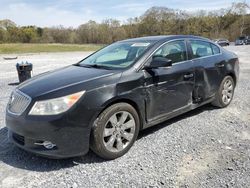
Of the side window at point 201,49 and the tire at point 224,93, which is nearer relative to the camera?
the side window at point 201,49

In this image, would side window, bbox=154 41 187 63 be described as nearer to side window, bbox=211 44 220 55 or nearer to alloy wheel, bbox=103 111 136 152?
side window, bbox=211 44 220 55

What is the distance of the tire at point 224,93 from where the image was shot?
18.3 ft

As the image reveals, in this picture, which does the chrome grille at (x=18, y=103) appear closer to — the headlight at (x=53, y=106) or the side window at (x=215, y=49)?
the headlight at (x=53, y=106)

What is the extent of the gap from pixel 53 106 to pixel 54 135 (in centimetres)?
34

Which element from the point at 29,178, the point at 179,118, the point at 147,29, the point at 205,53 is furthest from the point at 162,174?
the point at 147,29

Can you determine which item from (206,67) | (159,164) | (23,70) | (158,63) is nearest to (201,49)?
(206,67)

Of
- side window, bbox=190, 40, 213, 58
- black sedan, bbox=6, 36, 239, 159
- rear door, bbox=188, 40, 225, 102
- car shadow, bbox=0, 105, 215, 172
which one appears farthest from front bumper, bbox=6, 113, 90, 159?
side window, bbox=190, 40, 213, 58

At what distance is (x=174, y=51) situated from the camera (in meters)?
4.67

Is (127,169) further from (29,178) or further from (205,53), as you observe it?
(205,53)

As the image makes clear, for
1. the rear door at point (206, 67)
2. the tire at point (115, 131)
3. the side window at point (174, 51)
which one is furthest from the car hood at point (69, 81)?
the rear door at point (206, 67)

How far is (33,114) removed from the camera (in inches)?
130

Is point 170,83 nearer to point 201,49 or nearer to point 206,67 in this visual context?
A: point 206,67

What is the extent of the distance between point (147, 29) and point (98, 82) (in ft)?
232

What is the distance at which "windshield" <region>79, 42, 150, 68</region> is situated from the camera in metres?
4.22
